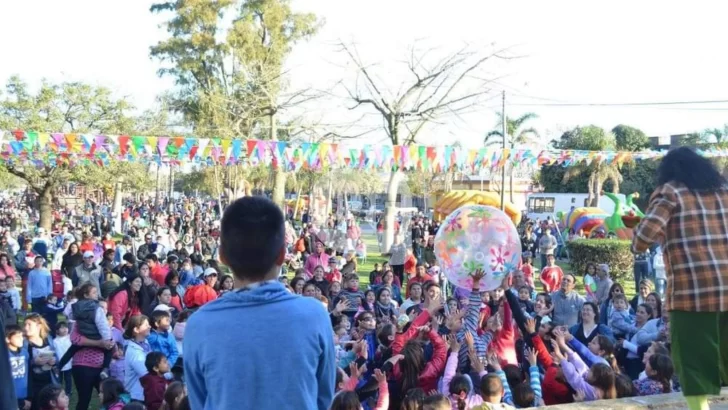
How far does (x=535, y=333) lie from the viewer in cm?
627

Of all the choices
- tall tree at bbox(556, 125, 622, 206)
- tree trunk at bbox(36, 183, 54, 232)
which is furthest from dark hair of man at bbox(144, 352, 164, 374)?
tall tree at bbox(556, 125, 622, 206)

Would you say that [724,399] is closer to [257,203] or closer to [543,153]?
[257,203]

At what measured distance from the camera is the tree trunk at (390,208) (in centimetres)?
2138

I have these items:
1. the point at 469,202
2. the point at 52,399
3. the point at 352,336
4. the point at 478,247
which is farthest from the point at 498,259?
the point at 469,202

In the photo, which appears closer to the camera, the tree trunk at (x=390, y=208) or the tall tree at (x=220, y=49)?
the tree trunk at (x=390, y=208)

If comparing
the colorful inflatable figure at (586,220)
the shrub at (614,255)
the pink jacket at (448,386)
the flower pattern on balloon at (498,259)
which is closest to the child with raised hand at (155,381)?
the pink jacket at (448,386)

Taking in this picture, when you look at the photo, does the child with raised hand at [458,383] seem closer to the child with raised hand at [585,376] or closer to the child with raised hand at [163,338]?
the child with raised hand at [585,376]

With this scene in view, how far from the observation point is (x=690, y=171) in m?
3.62

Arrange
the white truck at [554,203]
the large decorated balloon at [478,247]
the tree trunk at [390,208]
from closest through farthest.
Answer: the large decorated balloon at [478,247], the tree trunk at [390,208], the white truck at [554,203]

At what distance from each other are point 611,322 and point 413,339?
3183 millimetres

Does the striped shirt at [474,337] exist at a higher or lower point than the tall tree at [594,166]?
lower

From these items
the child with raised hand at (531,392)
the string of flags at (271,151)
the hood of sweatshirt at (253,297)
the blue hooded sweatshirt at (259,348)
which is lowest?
the child with raised hand at (531,392)

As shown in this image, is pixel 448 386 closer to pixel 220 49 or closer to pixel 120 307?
pixel 120 307

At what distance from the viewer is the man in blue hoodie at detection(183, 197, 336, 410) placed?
79.3 inches
